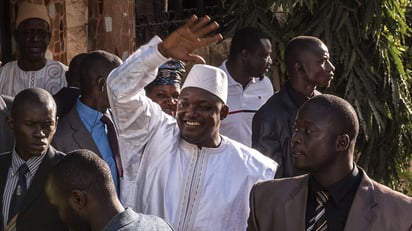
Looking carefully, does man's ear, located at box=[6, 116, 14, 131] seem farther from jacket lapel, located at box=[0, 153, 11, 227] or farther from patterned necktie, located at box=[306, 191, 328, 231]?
patterned necktie, located at box=[306, 191, 328, 231]

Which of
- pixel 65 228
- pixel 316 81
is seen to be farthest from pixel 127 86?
pixel 316 81

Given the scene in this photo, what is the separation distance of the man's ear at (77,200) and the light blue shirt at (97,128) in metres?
1.90

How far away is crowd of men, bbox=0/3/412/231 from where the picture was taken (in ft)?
14.2

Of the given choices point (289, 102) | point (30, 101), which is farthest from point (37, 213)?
point (289, 102)

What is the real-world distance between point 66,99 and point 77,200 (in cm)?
236

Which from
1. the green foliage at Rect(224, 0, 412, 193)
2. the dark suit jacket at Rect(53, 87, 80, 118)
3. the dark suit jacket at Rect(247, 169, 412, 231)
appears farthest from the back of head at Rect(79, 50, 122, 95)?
the green foliage at Rect(224, 0, 412, 193)

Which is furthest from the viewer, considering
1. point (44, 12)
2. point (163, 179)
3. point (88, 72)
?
point (44, 12)

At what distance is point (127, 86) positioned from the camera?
15.5 ft

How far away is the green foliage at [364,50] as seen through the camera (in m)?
8.65

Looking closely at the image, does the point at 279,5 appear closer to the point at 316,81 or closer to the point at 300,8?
the point at 300,8

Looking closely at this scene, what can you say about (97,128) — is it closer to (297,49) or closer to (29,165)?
(29,165)

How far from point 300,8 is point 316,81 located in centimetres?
275

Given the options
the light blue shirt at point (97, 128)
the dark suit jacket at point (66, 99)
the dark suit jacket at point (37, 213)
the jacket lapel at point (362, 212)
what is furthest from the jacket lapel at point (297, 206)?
the dark suit jacket at point (66, 99)

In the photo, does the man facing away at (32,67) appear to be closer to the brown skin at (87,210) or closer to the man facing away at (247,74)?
the man facing away at (247,74)
